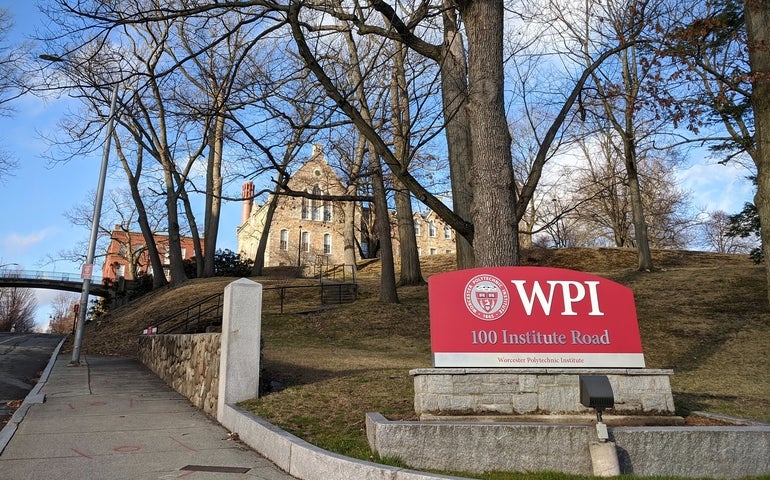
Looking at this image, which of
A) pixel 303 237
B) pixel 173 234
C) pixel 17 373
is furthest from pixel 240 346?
pixel 303 237

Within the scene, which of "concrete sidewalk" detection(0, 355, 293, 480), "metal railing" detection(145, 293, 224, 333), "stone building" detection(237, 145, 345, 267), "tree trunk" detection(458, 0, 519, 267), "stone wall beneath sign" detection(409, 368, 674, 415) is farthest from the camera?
"stone building" detection(237, 145, 345, 267)

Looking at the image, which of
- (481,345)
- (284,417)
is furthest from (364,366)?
(481,345)

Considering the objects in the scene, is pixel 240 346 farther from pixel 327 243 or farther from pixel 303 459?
pixel 327 243

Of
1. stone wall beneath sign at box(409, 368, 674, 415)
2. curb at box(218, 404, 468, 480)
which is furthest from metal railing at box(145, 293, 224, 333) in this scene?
stone wall beneath sign at box(409, 368, 674, 415)

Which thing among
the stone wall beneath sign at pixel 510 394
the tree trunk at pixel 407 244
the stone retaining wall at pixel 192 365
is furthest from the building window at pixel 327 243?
the stone wall beneath sign at pixel 510 394

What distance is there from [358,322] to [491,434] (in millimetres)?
13571

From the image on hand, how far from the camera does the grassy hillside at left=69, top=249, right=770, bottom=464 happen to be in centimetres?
685

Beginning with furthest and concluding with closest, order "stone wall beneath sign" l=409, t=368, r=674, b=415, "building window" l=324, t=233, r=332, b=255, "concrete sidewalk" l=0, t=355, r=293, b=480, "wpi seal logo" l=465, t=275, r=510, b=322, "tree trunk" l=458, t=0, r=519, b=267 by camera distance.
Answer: "building window" l=324, t=233, r=332, b=255 < "tree trunk" l=458, t=0, r=519, b=267 < "wpi seal logo" l=465, t=275, r=510, b=322 < "stone wall beneath sign" l=409, t=368, r=674, b=415 < "concrete sidewalk" l=0, t=355, r=293, b=480

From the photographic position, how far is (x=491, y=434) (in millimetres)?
4871

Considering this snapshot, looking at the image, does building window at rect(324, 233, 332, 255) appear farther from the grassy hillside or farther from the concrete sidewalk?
the concrete sidewalk

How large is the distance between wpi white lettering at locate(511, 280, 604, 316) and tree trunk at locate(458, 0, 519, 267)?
1.00 meters

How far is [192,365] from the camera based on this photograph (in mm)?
9406

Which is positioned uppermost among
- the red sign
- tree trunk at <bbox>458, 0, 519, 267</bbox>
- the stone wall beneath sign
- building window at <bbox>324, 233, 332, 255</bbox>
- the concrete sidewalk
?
building window at <bbox>324, 233, 332, 255</bbox>

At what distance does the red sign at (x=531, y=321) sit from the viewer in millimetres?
5855
